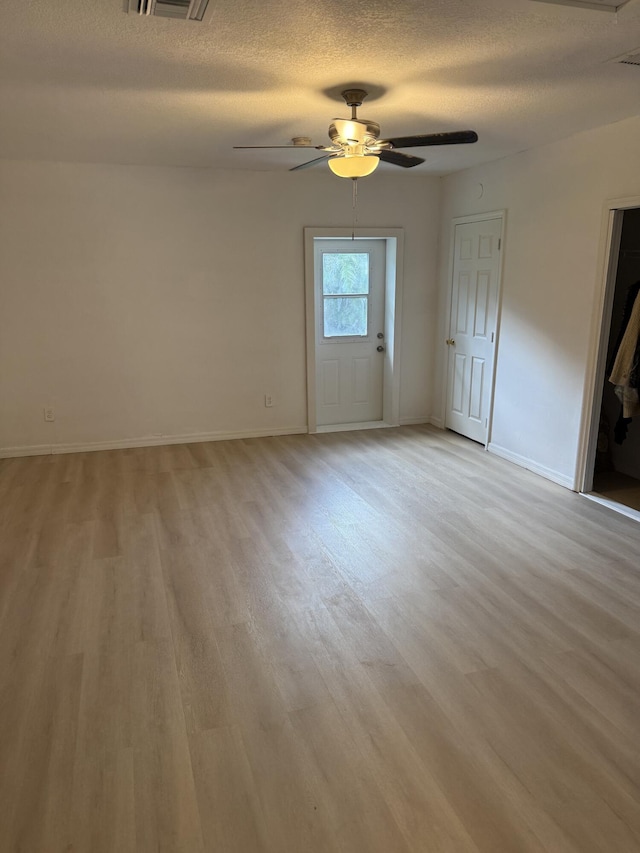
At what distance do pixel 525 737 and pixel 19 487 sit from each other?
4.04 meters

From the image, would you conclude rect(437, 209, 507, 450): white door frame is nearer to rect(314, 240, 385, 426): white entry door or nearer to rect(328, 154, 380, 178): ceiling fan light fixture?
rect(314, 240, 385, 426): white entry door

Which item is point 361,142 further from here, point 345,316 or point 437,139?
point 345,316

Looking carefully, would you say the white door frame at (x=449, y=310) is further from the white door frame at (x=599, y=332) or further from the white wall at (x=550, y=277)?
the white door frame at (x=599, y=332)

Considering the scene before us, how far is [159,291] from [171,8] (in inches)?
135

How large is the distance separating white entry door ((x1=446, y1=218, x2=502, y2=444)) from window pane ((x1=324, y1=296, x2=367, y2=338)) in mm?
954

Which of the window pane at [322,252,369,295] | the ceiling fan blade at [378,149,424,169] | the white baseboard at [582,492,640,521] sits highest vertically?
the ceiling fan blade at [378,149,424,169]

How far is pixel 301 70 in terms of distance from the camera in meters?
2.82

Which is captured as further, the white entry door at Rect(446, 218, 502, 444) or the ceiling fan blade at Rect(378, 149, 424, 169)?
the white entry door at Rect(446, 218, 502, 444)

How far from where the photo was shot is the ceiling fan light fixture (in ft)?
10.3

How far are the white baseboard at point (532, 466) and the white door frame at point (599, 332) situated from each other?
0.32ft

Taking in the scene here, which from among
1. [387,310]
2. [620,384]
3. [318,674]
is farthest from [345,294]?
[318,674]

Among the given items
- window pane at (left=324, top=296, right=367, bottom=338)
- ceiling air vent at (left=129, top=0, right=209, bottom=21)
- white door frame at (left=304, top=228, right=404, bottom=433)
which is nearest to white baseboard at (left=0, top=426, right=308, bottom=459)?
white door frame at (left=304, top=228, right=404, bottom=433)

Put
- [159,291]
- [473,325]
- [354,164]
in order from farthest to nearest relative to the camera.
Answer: [473,325], [159,291], [354,164]

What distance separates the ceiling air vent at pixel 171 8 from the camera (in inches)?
82.7
